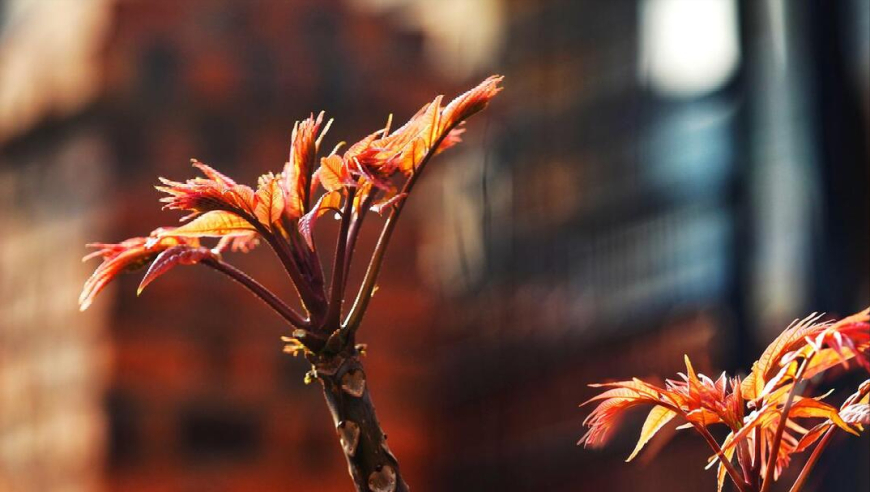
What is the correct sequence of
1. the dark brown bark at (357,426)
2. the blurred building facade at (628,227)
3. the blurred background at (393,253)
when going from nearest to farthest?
the dark brown bark at (357,426)
the blurred building facade at (628,227)
the blurred background at (393,253)

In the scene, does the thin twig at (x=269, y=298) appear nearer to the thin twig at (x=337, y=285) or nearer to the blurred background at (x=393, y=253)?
the thin twig at (x=337, y=285)

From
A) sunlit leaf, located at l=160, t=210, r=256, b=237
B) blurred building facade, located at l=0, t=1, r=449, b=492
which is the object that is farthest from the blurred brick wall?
sunlit leaf, located at l=160, t=210, r=256, b=237

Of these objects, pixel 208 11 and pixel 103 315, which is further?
pixel 208 11

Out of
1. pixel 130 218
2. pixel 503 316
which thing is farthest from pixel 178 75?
pixel 503 316

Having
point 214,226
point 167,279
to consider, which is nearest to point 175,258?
point 214,226

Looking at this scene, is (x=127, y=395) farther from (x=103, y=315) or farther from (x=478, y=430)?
(x=478, y=430)

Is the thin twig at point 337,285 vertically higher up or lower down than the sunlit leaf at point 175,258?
lower down

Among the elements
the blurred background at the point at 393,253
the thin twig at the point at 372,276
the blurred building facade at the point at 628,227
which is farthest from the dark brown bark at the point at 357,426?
the blurred background at the point at 393,253

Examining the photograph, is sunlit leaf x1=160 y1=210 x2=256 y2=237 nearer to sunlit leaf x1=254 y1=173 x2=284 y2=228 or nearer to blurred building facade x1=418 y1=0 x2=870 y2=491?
sunlit leaf x1=254 y1=173 x2=284 y2=228
